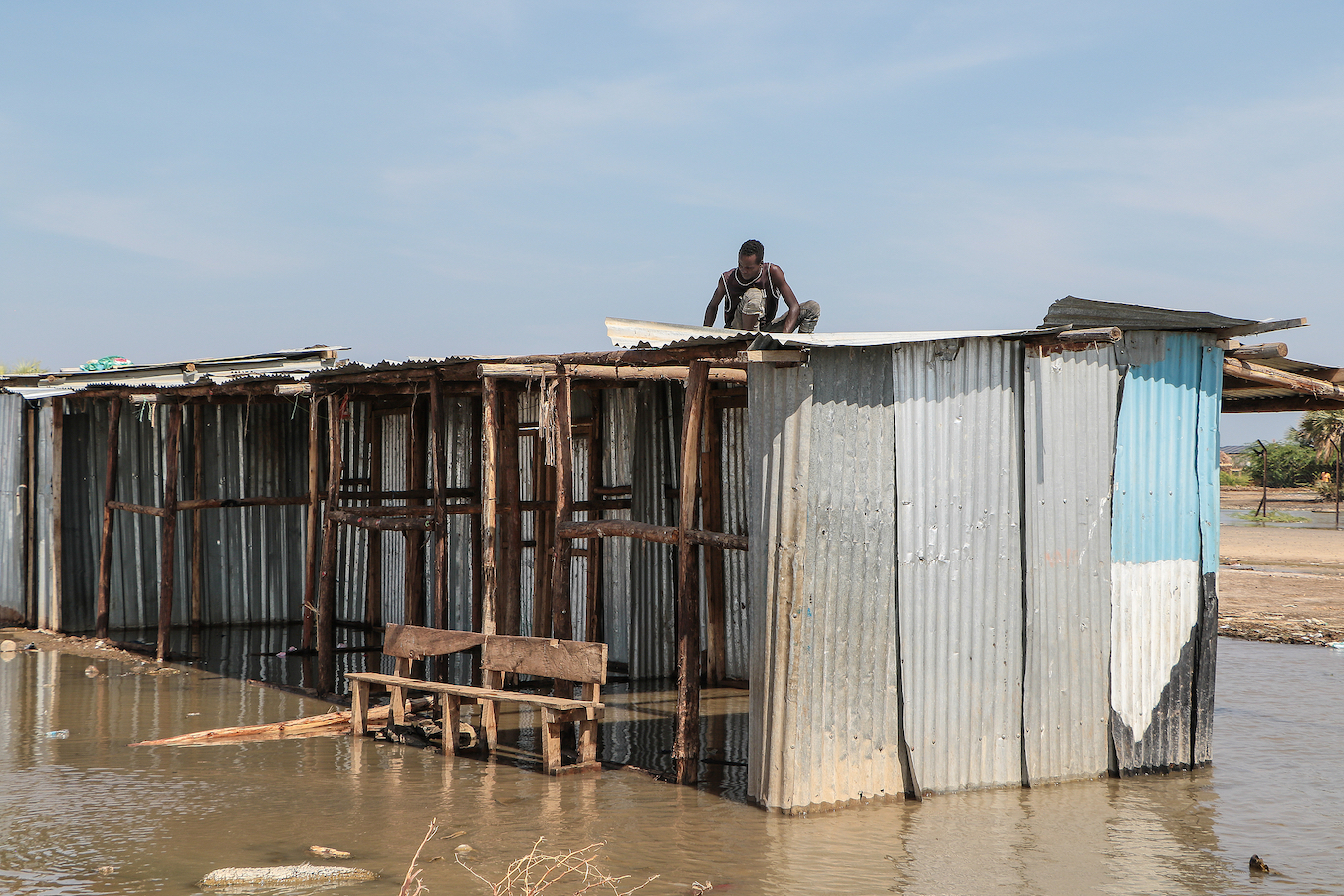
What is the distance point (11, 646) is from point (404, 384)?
6650 mm

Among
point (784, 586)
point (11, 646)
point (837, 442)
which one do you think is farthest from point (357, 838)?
point (11, 646)

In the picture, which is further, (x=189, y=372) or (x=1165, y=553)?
(x=189, y=372)

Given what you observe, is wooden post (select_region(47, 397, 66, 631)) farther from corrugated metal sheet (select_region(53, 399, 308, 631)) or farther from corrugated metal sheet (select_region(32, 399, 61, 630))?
corrugated metal sheet (select_region(53, 399, 308, 631))

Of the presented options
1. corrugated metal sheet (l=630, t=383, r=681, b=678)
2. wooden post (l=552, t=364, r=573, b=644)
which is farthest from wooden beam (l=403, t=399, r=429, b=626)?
corrugated metal sheet (l=630, t=383, r=681, b=678)

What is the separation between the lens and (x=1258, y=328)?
8.47m

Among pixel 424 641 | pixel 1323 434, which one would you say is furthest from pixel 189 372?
pixel 1323 434

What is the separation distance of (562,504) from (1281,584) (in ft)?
56.1

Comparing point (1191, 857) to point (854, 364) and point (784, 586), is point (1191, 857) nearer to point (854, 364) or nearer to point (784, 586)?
point (784, 586)

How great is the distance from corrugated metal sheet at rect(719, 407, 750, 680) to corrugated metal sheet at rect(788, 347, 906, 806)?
149 inches

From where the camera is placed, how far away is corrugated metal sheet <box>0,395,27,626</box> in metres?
16.0

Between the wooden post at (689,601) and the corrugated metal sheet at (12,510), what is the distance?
11.7 metres

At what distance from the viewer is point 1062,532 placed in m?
8.41

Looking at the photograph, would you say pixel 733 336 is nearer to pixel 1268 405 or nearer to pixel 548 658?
pixel 548 658

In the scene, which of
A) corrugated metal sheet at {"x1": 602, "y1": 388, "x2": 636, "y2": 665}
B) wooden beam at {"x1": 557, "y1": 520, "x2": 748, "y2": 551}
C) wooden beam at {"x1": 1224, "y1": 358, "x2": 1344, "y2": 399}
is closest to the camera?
wooden beam at {"x1": 557, "y1": 520, "x2": 748, "y2": 551}
